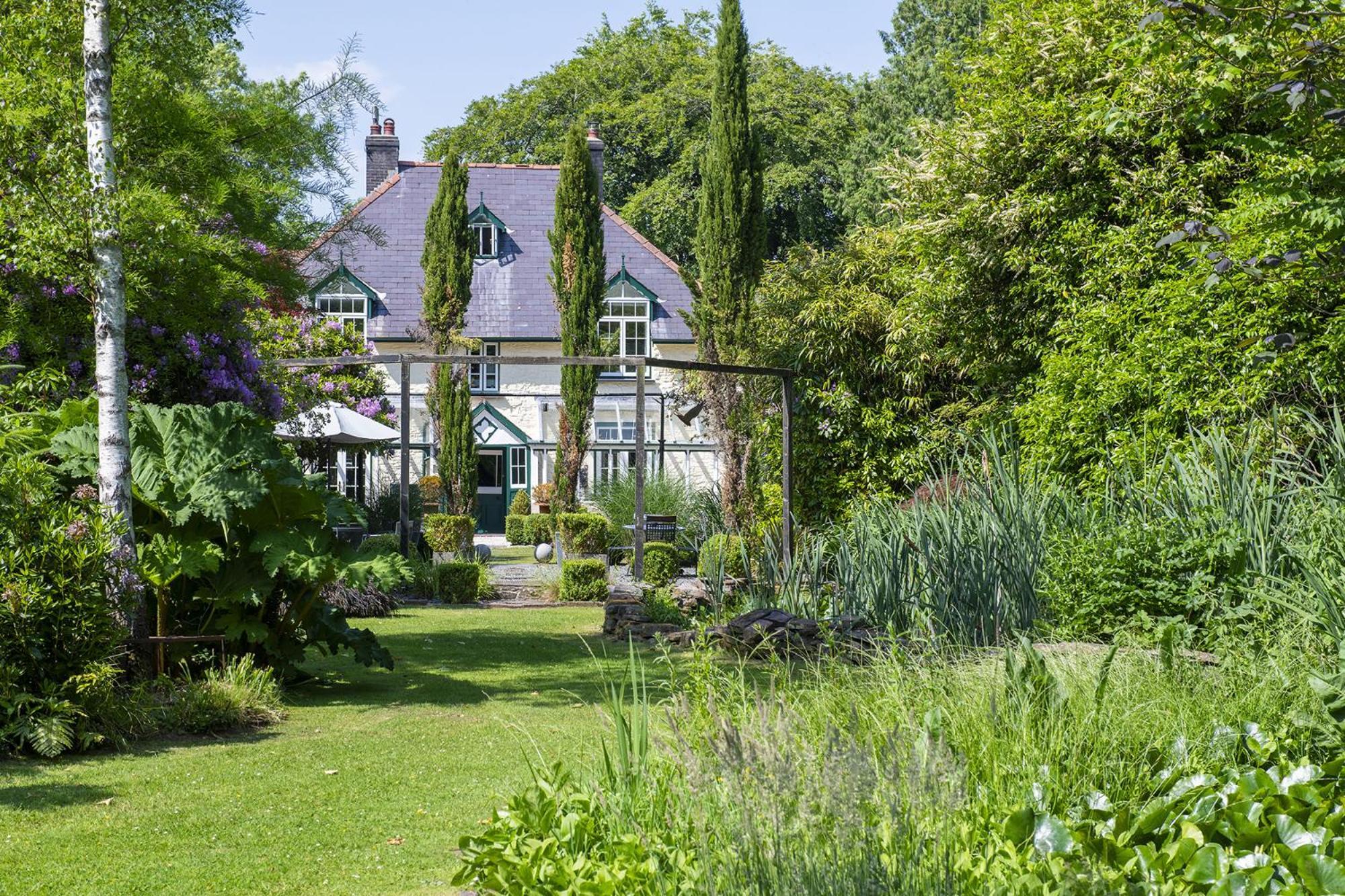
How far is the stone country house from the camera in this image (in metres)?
30.6

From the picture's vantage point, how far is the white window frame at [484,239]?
3195 centimetres

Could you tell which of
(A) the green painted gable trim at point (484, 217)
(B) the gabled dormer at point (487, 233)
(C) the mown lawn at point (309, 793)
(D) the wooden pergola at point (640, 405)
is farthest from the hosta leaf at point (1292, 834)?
(B) the gabled dormer at point (487, 233)

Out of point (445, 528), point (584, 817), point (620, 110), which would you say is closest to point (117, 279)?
point (584, 817)

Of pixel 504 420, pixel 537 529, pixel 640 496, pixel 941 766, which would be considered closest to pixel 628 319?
pixel 504 420

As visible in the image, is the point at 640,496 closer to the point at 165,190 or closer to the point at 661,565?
the point at 661,565

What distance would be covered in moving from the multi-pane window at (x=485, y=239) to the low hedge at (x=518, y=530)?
8.47 m

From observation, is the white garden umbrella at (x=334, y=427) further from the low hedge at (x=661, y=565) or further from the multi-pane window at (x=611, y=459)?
the multi-pane window at (x=611, y=459)

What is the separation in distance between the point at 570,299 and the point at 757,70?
657 inches

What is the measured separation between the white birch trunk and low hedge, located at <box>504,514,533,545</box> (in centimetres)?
1866

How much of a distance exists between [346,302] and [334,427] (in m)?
14.6

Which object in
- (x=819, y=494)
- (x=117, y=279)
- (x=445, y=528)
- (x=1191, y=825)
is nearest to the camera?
(x=1191, y=825)

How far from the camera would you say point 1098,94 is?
456 inches

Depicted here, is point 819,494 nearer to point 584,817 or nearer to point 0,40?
point 0,40

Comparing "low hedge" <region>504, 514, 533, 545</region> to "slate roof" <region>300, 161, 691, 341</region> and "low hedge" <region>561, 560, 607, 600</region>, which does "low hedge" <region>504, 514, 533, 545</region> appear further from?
"low hedge" <region>561, 560, 607, 600</region>
